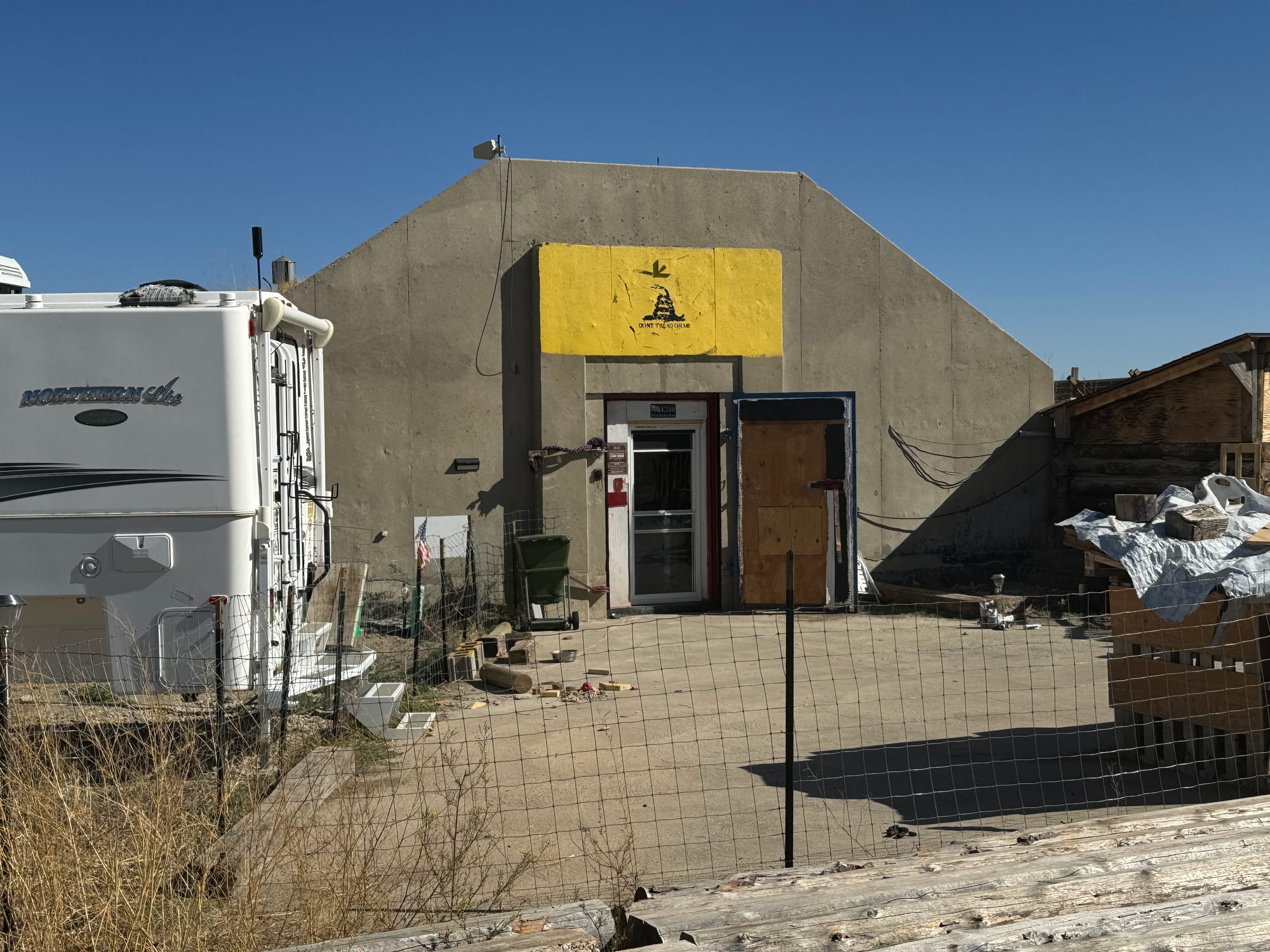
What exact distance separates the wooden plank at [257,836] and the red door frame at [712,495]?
26.7 ft

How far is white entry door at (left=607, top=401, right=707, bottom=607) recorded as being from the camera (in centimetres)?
1380

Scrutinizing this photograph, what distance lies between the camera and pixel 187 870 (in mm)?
4629

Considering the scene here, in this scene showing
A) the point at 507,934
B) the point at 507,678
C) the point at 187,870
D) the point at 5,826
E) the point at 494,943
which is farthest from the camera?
the point at 507,678

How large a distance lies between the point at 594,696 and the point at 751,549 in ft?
15.6

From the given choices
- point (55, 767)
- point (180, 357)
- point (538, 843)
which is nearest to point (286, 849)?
point (55, 767)

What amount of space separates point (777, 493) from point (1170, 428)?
180 inches

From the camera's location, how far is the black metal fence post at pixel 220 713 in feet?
18.4

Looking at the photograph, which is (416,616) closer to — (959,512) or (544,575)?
(544,575)

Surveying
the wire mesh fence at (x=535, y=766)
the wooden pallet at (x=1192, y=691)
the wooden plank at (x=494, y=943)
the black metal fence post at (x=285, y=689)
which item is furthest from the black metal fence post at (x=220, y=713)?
the wooden pallet at (x=1192, y=691)

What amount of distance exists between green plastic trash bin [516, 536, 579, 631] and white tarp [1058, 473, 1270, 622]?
6.51 m

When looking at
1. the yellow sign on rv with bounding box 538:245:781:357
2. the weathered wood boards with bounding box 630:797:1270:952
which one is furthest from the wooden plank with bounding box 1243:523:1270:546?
the yellow sign on rv with bounding box 538:245:781:357

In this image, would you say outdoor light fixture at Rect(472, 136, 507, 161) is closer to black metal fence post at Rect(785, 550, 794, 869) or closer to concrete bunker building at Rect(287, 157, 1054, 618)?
concrete bunker building at Rect(287, 157, 1054, 618)

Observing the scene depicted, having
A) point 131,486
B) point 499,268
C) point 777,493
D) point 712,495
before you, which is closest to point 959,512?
point 777,493

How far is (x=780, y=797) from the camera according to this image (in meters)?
6.68
